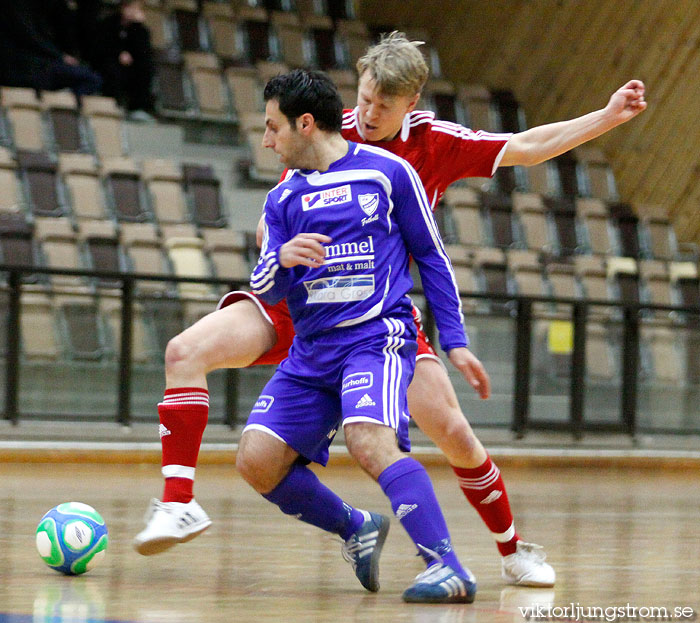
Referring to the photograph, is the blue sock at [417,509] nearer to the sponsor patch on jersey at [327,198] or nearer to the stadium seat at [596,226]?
the sponsor patch on jersey at [327,198]

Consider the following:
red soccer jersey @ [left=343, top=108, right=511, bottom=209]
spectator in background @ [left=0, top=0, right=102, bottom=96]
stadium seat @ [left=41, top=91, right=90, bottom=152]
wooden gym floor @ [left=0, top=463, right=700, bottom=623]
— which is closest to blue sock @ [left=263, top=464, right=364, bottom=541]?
wooden gym floor @ [left=0, top=463, right=700, bottom=623]

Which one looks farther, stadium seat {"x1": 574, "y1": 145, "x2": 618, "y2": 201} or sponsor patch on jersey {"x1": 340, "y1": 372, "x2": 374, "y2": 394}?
stadium seat {"x1": 574, "y1": 145, "x2": 618, "y2": 201}

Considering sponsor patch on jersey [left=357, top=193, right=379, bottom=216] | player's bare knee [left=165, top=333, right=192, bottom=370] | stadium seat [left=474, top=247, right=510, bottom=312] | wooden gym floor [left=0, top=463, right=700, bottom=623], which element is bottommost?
wooden gym floor [left=0, top=463, right=700, bottom=623]

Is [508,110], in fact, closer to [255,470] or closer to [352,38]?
[352,38]

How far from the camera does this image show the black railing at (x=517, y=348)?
828cm

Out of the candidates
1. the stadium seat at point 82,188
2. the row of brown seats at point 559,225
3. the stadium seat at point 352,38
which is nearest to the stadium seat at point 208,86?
the stadium seat at point 352,38

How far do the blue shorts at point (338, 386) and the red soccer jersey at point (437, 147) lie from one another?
56 centimetres

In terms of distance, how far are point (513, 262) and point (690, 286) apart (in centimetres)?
207

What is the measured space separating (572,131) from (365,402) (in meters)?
1.20

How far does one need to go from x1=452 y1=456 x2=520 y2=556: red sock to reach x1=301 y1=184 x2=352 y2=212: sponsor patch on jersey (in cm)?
93

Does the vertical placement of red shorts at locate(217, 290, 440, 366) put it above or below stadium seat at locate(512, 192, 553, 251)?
below

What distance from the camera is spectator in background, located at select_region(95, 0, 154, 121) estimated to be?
1206cm

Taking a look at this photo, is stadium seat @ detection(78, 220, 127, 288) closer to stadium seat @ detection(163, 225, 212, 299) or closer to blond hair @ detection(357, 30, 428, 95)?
stadium seat @ detection(163, 225, 212, 299)

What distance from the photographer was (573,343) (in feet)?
32.6
